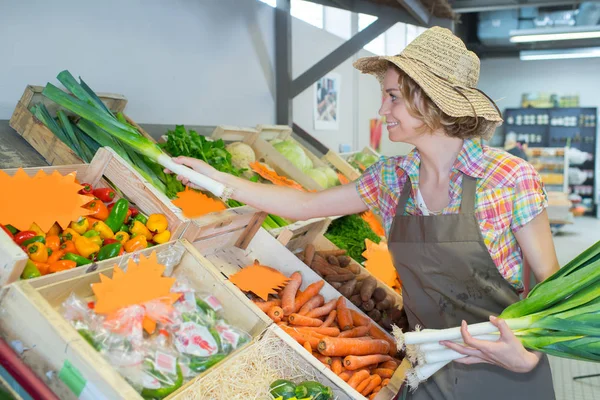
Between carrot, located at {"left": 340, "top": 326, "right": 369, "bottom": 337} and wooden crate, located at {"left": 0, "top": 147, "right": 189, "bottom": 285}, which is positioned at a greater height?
wooden crate, located at {"left": 0, "top": 147, "right": 189, "bottom": 285}

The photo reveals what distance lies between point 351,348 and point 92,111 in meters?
1.45

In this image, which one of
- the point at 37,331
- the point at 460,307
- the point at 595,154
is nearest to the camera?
the point at 37,331

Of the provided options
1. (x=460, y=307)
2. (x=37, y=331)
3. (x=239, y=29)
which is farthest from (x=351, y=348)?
(x=239, y=29)

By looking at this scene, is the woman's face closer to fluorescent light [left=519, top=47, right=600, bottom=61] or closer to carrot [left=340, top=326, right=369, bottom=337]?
carrot [left=340, top=326, right=369, bottom=337]

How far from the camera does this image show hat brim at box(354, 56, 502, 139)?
1.77m

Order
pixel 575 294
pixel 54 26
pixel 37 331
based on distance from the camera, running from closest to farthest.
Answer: pixel 37 331 → pixel 575 294 → pixel 54 26

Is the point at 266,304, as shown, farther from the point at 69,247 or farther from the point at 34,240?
the point at 34,240

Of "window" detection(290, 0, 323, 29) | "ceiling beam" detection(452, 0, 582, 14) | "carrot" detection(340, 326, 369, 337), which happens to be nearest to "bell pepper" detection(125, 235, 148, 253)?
"carrot" detection(340, 326, 369, 337)

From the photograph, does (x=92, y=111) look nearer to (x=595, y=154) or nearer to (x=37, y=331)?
(x=37, y=331)

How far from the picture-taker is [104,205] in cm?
A: 196

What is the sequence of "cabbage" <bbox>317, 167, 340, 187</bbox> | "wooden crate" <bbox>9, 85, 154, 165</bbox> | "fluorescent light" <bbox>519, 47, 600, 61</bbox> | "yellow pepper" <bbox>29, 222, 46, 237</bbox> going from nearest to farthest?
1. "yellow pepper" <bbox>29, 222, 46, 237</bbox>
2. "wooden crate" <bbox>9, 85, 154, 165</bbox>
3. "cabbage" <bbox>317, 167, 340, 187</bbox>
4. "fluorescent light" <bbox>519, 47, 600, 61</bbox>

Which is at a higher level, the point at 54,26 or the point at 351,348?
the point at 54,26

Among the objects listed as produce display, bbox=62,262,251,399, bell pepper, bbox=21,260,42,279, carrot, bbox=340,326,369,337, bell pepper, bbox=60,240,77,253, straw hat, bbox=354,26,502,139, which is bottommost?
carrot, bbox=340,326,369,337

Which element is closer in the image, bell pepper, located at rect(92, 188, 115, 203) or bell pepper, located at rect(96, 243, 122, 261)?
bell pepper, located at rect(96, 243, 122, 261)
